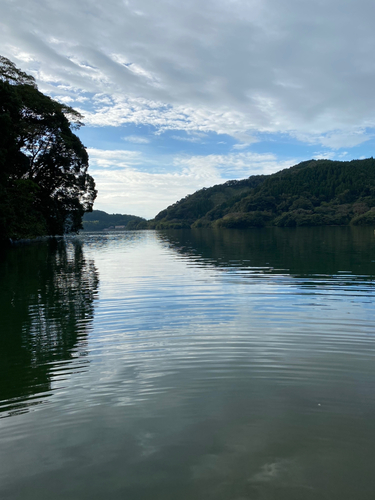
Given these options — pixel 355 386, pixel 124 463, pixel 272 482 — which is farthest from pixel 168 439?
pixel 355 386

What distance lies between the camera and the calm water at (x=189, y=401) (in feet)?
11.5

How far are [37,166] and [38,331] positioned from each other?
38673mm

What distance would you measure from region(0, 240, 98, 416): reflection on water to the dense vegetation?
14652 mm

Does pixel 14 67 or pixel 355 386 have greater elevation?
pixel 14 67

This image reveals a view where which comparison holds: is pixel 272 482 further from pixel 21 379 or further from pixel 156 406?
pixel 21 379

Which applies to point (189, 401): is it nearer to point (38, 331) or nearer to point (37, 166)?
point (38, 331)

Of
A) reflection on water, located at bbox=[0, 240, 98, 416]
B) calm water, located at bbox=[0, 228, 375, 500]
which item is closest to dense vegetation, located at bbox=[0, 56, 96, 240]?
reflection on water, located at bbox=[0, 240, 98, 416]

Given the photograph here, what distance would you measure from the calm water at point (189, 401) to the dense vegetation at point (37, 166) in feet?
71.4

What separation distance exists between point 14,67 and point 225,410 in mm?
45070

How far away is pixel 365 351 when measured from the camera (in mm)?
7207

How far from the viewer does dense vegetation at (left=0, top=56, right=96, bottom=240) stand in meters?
30.5

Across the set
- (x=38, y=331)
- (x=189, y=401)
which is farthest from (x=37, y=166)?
(x=189, y=401)

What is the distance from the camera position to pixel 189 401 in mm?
5164

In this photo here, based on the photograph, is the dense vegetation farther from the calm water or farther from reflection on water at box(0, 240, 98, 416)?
the calm water
